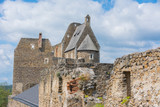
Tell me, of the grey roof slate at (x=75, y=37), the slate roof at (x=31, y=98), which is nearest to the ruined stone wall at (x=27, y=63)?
the grey roof slate at (x=75, y=37)

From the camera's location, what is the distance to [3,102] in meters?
42.3

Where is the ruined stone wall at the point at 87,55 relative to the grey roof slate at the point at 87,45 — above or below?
below

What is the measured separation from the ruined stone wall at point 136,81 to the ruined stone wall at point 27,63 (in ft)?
106

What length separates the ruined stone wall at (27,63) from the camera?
37.2 meters

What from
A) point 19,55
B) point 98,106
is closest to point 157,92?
point 98,106

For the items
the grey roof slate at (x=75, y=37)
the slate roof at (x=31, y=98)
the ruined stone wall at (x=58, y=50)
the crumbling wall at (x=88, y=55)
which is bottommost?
the slate roof at (x=31, y=98)

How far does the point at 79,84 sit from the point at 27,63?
31.5 m

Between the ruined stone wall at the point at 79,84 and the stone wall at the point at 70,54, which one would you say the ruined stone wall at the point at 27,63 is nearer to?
the stone wall at the point at 70,54

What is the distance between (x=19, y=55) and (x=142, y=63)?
34.6 meters

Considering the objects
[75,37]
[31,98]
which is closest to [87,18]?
[75,37]

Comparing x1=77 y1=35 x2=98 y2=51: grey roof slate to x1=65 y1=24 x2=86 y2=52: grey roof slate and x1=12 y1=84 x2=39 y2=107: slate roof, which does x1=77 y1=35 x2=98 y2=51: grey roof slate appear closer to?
x1=65 y1=24 x2=86 y2=52: grey roof slate

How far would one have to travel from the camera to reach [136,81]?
5043mm

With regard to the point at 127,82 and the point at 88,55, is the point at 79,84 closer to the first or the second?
the point at 127,82

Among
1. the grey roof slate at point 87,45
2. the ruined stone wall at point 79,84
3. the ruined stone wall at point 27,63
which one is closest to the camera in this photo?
the ruined stone wall at point 79,84
